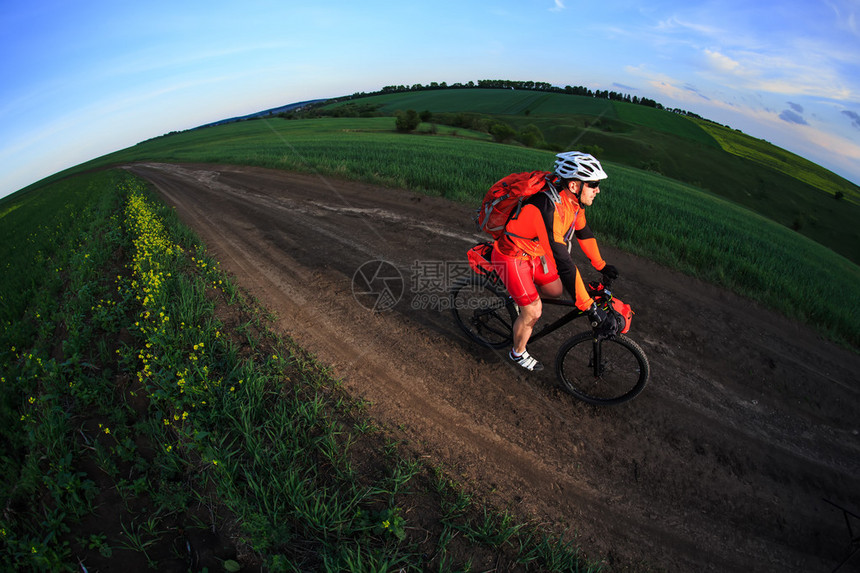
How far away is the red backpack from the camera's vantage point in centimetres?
352

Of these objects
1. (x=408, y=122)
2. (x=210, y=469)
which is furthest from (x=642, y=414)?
(x=408, y=122)

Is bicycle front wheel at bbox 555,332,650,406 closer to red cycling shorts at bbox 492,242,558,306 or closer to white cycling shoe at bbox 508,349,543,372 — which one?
white cycling shoe at bbox 508,349,543,372

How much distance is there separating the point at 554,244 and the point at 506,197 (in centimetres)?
76

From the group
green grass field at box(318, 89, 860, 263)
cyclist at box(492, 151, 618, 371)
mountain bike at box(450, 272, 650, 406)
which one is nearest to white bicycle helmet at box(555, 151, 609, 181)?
cyclist at box(492, 151, 618, 371)

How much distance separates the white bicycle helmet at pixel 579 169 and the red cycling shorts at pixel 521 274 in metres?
0.98

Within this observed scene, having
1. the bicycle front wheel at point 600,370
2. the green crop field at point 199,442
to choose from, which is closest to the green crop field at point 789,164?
the green crop field at point 199,442

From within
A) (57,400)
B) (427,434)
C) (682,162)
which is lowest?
(427,434)

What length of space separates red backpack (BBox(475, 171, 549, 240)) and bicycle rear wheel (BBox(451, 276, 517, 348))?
2.98ft

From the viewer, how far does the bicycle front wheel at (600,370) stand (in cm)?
392

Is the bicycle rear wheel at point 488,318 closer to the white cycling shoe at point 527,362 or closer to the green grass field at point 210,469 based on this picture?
the white cycling shoe at point 527,362

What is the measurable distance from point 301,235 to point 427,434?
6.44 meters

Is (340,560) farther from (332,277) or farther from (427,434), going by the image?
(332,277)

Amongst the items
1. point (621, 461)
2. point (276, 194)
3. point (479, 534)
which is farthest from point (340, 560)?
point (276, 194)

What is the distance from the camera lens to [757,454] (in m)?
3.62
